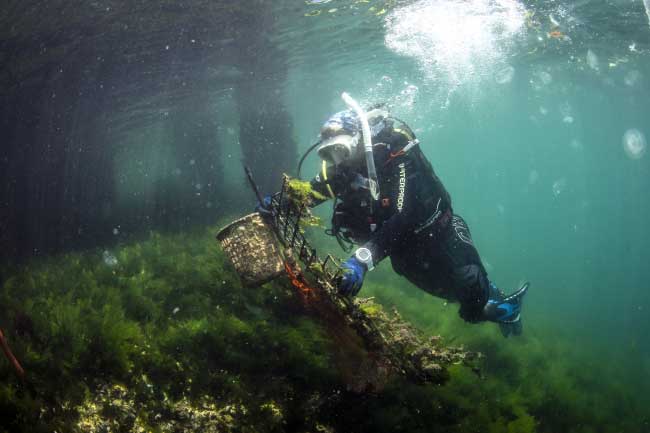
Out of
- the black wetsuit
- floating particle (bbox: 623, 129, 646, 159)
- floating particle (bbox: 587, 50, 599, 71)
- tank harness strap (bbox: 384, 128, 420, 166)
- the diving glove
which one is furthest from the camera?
floating particle (bbox: 623, 129, 646, 159)

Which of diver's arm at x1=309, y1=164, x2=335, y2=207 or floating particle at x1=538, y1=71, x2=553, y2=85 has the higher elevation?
diver's arm at x1=309, y1=164, x2=335, y2=207

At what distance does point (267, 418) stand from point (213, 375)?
A: 0.85 m

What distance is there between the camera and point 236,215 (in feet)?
52.0

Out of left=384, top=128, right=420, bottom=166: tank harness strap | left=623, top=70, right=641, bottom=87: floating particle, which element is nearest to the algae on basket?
left=384, top=128, right=420, bottom=166: tank harness strap

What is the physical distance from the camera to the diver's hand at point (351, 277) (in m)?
3.14

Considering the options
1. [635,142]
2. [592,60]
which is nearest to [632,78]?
[592,60]

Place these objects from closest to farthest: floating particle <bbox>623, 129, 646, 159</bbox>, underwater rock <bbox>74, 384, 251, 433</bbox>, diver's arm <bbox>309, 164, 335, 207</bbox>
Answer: underwater rock <bbox>74, 384, 251, 433</bbox> < diver's arm <bbox>309, 164, 335, 207</bbox> < floating particle <bbox>623, 129, 646, 159</bbox>

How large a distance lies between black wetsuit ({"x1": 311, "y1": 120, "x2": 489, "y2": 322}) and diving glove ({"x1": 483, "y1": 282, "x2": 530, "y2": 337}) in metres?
0.62

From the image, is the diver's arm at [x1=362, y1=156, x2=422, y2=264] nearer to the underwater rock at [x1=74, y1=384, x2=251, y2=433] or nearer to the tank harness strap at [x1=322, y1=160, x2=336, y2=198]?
the tank harness strap at [x1=322, y1=160, x2=336, y2=198]

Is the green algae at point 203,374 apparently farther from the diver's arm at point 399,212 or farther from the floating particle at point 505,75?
the floating particle at point 505,75

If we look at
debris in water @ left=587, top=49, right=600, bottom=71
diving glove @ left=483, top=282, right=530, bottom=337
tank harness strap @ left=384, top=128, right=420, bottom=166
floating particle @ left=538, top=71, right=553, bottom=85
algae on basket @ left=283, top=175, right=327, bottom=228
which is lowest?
floating particle @ left=538, top=71, right=553, bottom=85

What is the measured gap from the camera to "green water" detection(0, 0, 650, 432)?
13.6 feet

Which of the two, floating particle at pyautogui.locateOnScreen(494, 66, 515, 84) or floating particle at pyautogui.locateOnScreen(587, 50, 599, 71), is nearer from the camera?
floating particle at pyautogui.locateOnScreen(587, 50, 599, 71)

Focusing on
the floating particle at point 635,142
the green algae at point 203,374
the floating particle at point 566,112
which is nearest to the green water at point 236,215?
the green algae at point 203,374
